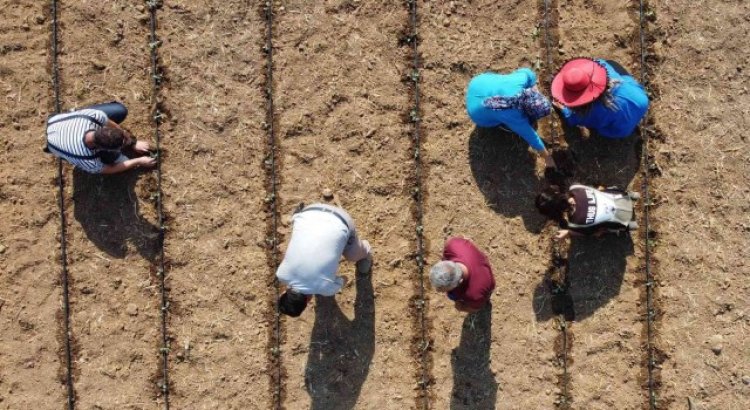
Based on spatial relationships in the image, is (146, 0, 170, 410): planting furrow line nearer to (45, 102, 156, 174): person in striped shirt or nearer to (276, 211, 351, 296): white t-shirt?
(45, 102, 156, 174): person in striped shirt

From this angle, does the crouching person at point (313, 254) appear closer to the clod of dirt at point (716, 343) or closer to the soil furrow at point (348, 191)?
the soil furrow at point (348, 191)

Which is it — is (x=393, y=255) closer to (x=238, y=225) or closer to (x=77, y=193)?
(x=238, y=225)

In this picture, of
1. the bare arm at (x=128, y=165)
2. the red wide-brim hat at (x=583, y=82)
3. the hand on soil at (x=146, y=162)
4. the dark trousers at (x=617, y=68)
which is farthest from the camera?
the hand on soil at (x=146, y=162)

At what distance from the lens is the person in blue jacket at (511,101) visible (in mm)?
6434

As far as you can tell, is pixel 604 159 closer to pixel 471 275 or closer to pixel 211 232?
pixel 471 275

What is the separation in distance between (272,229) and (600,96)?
3.83 metres

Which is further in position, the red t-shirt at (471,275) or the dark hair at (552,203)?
the dark hair at (552,203)

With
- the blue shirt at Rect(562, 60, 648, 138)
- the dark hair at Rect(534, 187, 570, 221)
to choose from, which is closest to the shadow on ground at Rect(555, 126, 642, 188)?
the blue shirt at Rect(562, 60, 648, 138)

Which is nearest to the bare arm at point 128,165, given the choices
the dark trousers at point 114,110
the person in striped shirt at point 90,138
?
the person in striped shirt at point 90,138

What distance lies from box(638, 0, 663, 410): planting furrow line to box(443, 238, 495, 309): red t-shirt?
207 cm

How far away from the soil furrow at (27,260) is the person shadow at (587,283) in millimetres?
5572

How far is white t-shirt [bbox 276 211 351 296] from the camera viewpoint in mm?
6137

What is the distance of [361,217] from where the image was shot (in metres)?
7.47

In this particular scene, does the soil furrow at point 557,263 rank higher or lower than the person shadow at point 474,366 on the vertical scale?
higher
